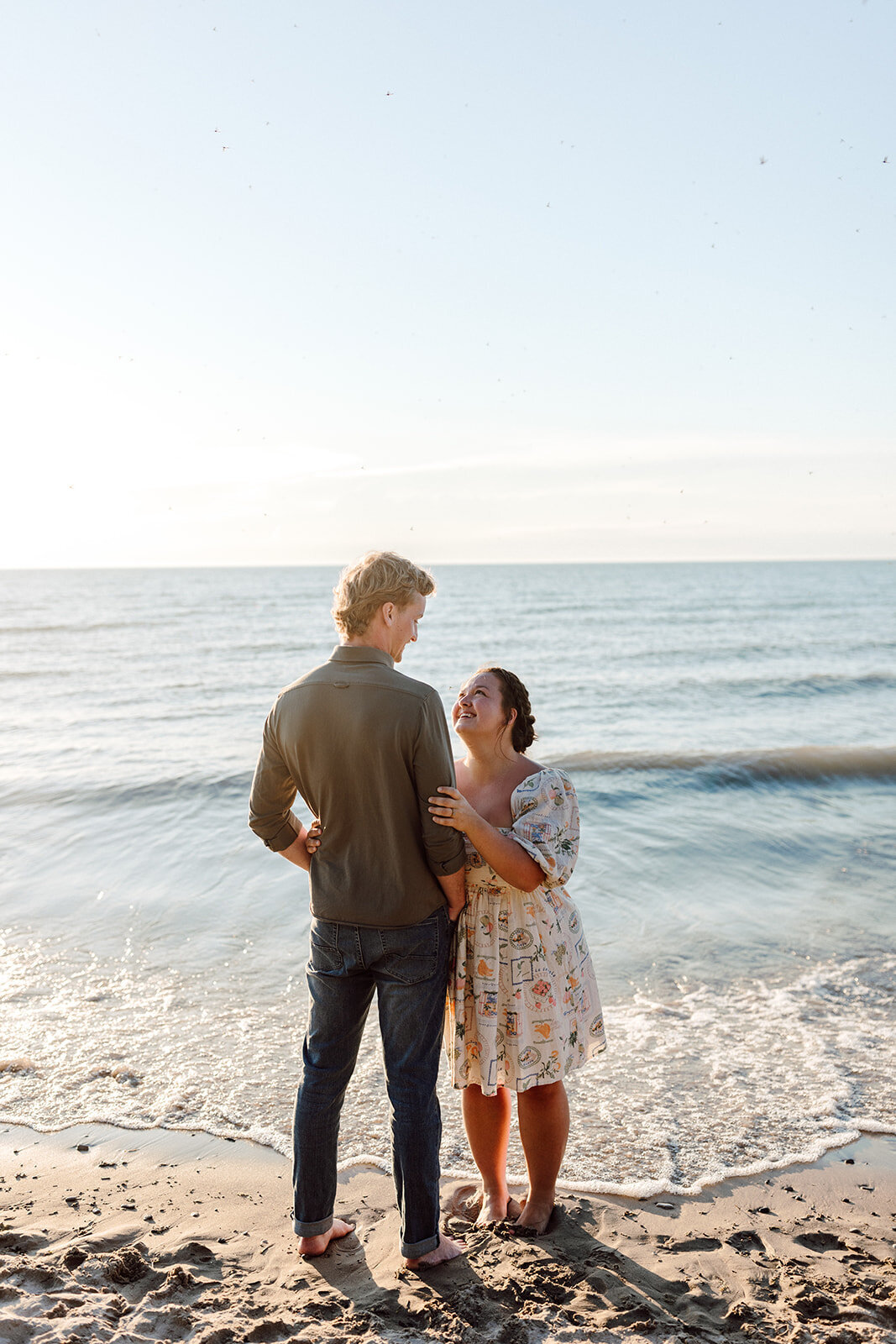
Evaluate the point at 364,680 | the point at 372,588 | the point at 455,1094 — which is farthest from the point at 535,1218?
the point at 372,588

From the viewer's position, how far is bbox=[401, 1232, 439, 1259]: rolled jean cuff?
2.67m

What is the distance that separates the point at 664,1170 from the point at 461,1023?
1.19m

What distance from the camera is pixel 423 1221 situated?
2.67 meters

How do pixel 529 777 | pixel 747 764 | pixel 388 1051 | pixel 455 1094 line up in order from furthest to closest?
pixel 747 764, pixel 455 1094, pixel 529 777, pixel 388 1051

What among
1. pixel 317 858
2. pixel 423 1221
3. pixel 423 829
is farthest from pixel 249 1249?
pixel 423 829

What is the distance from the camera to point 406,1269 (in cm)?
269

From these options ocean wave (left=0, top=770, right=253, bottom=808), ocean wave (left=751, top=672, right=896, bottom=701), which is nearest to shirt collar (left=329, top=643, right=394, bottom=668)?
ocean wave (left=0, top=770, right=253, bottom=808)

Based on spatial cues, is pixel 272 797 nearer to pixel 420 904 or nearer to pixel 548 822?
pixel 420 904

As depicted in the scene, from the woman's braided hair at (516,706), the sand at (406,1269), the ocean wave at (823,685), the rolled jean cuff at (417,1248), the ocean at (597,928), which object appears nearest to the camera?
the sand at (406,1269)

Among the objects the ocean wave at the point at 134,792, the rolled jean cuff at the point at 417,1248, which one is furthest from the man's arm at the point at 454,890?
the ocean wave at the point at 134,792

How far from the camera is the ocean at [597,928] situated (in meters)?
3.81

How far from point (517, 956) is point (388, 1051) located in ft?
1.50

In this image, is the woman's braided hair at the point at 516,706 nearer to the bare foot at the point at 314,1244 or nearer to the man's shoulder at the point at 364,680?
the man's shoulder at the point at 364,680

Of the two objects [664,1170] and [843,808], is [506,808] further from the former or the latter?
[843,808]
